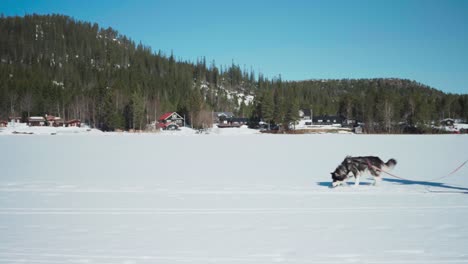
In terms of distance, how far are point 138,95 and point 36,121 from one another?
115 feet

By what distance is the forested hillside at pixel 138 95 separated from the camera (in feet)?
292

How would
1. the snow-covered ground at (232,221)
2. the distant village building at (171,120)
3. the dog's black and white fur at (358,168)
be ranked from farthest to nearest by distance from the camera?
the distant village building at (171,120), the dog's black and white fur at (358,168), the snow-covered ground at (232,221)

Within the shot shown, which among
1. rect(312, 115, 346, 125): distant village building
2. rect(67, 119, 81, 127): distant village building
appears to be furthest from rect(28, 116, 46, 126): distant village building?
rect(312, 115, 346, 125): distant village building

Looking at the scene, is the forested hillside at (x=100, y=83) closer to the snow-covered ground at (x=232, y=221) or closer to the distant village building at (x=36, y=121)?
the distant village building at (x=36, y=121)

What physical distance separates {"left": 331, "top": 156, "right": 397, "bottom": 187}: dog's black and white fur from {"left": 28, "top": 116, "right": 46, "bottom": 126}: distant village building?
108 metres

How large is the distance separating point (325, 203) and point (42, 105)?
116969 millimetres

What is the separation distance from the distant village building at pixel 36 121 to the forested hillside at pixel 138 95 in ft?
13.1

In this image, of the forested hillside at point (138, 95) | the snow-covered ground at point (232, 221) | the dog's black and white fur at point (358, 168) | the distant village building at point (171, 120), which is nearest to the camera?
the snow-covered ground at point (232, 221)

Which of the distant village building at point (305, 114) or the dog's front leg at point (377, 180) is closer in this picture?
the dog's front leg at point (377, 180)

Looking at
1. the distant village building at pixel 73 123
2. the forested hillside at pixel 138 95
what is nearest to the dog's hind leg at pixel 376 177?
the forested hillside at pixel 138 95

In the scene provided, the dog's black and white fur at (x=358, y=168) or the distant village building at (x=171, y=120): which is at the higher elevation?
the distant village building at (x=171, y=120)

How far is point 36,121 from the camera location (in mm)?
97750

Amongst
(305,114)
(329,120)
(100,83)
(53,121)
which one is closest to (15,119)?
(53,121)

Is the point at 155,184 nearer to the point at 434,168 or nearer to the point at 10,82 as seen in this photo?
the point at 434,168
